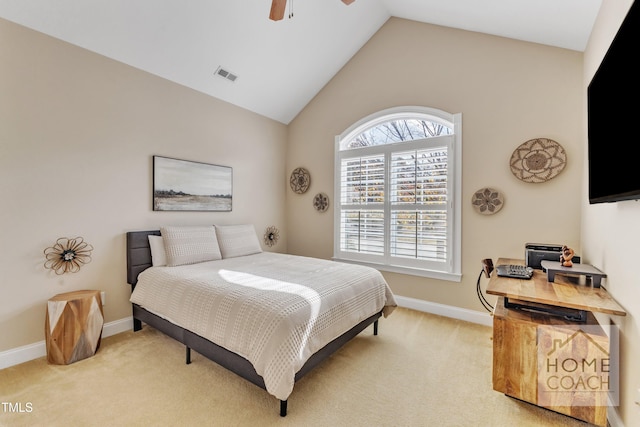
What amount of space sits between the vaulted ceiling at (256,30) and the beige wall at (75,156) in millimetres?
207

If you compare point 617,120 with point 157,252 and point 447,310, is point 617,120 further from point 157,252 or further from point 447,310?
point 157,252

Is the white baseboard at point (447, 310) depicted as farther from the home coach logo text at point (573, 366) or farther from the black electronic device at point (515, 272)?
the home coach logo text at point (573, 366)

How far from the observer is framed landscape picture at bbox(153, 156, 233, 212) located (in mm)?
3252

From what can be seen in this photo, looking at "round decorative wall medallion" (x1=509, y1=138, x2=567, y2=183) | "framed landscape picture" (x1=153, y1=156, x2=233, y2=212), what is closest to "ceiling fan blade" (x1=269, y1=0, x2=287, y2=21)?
"framed landscape picture" (x1=153, y1=156, x2=233, y2=212)

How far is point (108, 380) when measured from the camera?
2.09 meters

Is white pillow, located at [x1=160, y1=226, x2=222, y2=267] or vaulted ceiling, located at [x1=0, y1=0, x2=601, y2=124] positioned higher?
vaulted ceiling, located at [x1=0, y1=0, x2=601, y2=124]

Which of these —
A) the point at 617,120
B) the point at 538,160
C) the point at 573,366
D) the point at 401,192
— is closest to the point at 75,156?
the point at 401,192

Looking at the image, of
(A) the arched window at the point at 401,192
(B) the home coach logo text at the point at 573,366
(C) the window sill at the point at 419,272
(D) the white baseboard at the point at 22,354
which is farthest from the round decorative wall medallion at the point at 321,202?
(D) the white baseboard at the point at 22,354

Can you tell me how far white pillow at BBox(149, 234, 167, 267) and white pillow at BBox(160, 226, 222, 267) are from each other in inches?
2.3

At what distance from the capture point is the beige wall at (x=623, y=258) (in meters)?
1.37

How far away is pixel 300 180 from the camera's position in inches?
183

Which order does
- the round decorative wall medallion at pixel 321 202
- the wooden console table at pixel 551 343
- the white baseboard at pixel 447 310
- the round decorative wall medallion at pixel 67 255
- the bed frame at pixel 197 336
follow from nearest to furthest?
the wooden console table at pixel 551 343
the bed frame at pixel 197 336
the round decorative wall medallion at pixel 67 255
the white baseboard at pixel 447 310
the round decorative wall medallion at pixel 321 202

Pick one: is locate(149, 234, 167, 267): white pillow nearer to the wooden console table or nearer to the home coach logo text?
the wooden console table

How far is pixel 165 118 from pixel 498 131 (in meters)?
3.77
